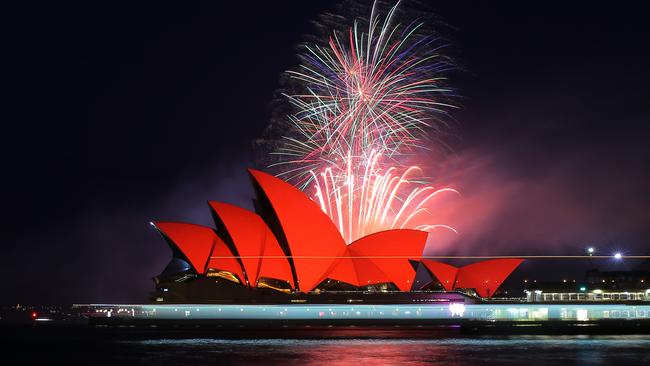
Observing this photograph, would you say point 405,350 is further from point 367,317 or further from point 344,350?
point 367,317

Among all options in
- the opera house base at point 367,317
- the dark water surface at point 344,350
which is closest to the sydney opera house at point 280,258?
the opera house base at point 367,317

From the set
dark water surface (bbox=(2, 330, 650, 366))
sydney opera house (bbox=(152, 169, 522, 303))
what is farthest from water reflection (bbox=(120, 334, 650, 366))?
sydney opera house (bbox=(152, 169, 522, 303))

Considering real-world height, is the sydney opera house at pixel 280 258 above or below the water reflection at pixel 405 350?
above

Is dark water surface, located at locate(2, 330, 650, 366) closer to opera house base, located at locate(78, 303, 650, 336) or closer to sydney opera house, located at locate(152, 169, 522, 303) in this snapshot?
opera house base, located at locate(78, 303, 650, 336)

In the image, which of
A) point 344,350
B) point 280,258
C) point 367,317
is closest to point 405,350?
point 344,350

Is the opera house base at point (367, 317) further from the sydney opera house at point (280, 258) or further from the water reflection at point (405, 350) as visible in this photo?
the water reflection at point (405, 350)

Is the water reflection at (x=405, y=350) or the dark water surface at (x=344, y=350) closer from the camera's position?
the water reflection at (x=405, y=350)
